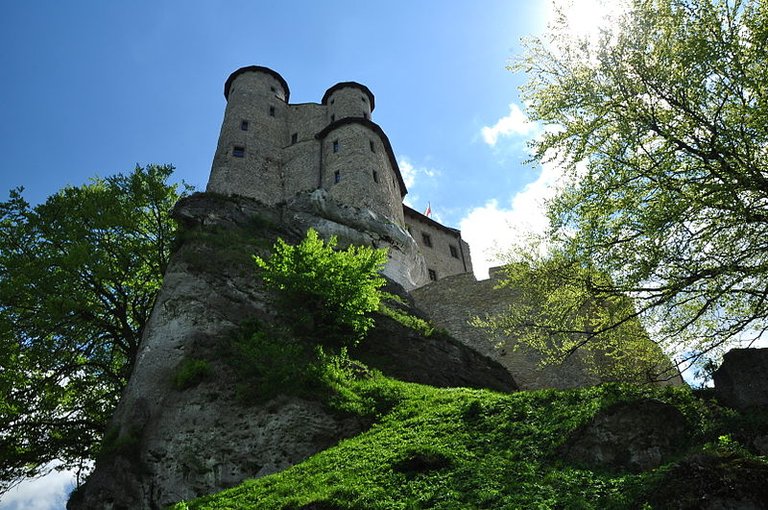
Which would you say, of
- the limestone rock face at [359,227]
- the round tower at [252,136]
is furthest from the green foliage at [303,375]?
the round tower at [252,136]

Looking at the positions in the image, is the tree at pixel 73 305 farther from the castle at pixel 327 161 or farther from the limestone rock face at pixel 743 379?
the limestone rock face at pixel 743 379

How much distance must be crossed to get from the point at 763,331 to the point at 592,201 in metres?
3.62

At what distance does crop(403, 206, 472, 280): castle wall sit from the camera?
1358 inches

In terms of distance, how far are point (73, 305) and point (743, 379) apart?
16054 mm

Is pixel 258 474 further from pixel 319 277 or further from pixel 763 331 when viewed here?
pixel 763 331

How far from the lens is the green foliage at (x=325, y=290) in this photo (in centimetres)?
1393

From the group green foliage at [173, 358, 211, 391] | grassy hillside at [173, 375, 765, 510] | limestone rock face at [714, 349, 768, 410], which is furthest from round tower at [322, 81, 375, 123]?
limestone rock face at [714, 349, 768, 410]

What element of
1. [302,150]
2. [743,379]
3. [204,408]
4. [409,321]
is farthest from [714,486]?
[302,150]

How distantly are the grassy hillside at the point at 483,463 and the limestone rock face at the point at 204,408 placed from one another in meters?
1.29

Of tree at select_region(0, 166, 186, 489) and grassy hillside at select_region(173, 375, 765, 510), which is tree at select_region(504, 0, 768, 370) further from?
tree at select_region(0, 166, 186, 489)

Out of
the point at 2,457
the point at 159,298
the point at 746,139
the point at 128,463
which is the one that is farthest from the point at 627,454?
the point at 2,457

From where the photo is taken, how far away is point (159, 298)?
47.1 ft

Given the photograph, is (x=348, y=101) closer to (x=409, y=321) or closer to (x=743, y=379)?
(x=409, y=321)

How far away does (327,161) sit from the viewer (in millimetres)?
31547
